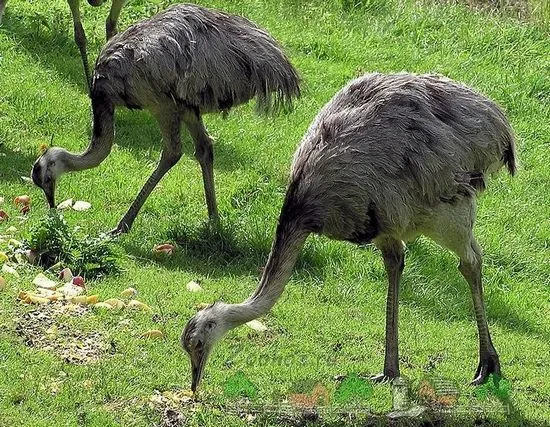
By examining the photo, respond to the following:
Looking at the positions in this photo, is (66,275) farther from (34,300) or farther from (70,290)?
(34,300)

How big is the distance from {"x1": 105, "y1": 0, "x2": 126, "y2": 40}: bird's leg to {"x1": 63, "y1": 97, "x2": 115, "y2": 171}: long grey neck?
3095mm

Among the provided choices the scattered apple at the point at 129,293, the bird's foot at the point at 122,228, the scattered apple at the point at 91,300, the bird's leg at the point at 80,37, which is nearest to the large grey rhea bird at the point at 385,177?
the scattered apple at the point at 91,300

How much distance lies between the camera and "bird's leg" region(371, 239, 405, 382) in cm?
723

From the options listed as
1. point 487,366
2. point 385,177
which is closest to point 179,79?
point 385,177

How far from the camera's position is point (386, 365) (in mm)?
7234

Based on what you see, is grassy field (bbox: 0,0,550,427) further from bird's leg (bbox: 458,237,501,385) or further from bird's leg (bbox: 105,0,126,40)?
bird's leg (bbox: 105,0,126,40)

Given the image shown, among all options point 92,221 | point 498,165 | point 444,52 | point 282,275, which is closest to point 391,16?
point 444,52

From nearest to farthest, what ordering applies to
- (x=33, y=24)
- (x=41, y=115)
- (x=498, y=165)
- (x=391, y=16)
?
(x=498, y=165) < (x=41, y=115) < (x=33, y=24) < (x=391, y=16)

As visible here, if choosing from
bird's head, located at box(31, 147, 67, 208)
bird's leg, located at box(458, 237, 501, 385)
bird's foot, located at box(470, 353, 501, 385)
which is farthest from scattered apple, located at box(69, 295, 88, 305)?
bird's foot, located at box(470, 353, 501, 385)

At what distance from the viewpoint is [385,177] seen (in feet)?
22.5

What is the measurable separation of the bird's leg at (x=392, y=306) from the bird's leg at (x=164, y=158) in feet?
7.83

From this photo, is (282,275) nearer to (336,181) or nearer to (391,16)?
(336,181)

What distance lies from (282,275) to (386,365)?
0.92 meters

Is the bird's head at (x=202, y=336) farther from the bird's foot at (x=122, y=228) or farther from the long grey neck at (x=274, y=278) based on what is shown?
the bird's foot at (x=122, y=228)
